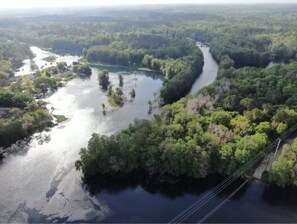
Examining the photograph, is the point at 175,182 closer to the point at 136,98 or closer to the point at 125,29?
the point at 136,98

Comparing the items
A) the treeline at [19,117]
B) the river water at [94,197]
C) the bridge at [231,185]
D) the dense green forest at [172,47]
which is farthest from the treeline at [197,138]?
the dense green forest at [172,47]

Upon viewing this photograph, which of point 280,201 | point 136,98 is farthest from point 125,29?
point 280,201

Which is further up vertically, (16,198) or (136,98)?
(16,198)

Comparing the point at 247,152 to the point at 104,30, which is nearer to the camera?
the point at 247,152

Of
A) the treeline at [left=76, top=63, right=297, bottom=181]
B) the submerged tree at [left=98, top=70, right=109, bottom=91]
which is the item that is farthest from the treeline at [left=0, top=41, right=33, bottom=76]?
the treeline at [left=76, top=63, right=297, bottom=181]

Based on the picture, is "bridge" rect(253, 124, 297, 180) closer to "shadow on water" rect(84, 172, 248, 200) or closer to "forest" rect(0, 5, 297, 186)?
"forest" rect(0, 5, 297, 186)

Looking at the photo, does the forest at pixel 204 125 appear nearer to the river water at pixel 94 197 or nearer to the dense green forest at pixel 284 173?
the dense green forest at pixel 284 173

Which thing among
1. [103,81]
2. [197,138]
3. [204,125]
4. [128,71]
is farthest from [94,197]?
[128,71]
